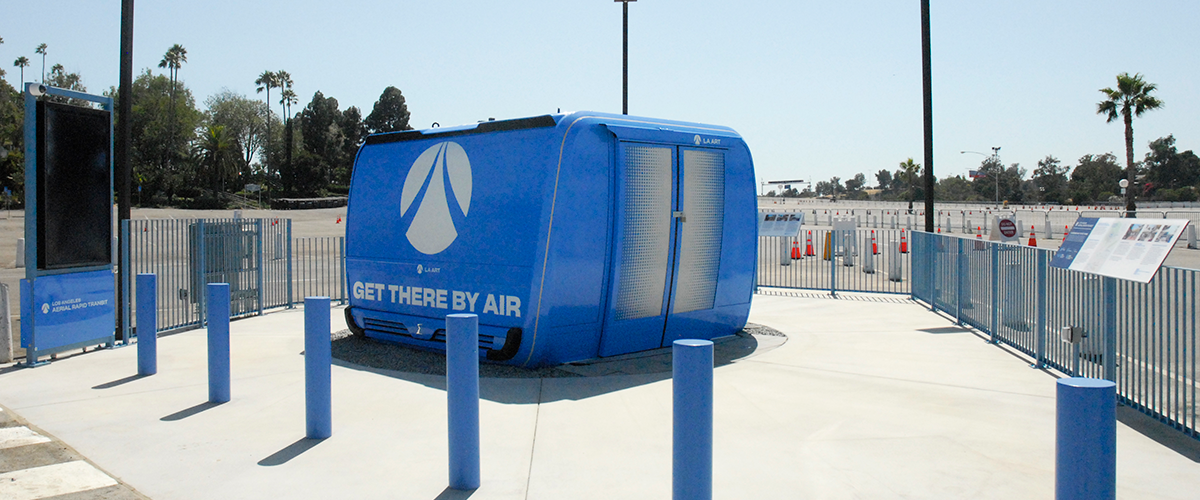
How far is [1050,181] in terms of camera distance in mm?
121562

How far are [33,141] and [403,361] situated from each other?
4099mm

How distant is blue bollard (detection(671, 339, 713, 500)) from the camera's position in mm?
3807

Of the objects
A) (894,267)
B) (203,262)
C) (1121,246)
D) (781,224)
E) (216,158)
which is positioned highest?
(216,158)

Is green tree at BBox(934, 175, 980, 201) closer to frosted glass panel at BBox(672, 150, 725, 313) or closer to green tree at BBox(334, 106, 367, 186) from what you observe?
green tree at BBox(334, 106, 367, 186)

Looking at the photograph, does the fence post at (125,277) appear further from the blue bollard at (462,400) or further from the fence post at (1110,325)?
the fence post at (1110,325)

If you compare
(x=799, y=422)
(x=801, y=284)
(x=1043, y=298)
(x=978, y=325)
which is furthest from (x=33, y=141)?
(x=801, y=284)

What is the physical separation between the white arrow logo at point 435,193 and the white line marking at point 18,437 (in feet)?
12.3

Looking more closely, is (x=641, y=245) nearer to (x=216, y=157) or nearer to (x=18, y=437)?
(x=18, y=437)

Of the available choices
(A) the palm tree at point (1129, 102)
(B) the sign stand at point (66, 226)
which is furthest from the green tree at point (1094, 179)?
Answer: (B) the sign stand at point (66, 226)

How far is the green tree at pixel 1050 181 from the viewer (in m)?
111

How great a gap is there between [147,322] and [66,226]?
1816 millimetres

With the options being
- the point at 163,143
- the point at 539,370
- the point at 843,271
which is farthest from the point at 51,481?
the point at 163,143

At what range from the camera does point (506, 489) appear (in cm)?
458

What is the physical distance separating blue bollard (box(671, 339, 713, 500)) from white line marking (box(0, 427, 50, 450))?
4.40 metres
